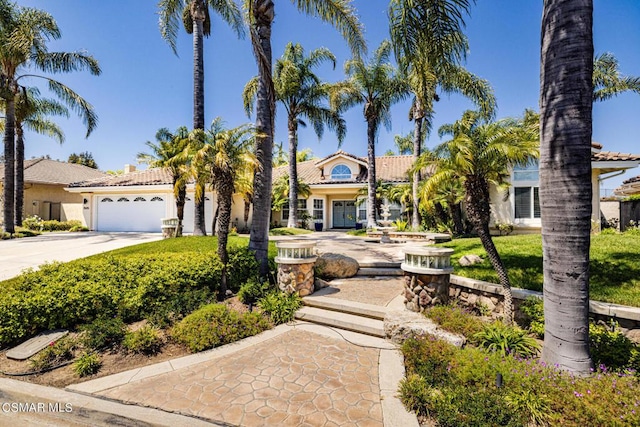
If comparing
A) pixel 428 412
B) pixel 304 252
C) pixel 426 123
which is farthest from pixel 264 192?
pixel 426 123

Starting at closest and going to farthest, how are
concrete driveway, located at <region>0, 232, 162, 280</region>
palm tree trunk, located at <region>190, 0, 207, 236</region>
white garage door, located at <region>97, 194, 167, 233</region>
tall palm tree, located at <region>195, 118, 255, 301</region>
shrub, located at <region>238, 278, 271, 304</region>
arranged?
1. shrub, located at <region>238, 278, 271, 304</region>
2. tall palm tree, located at <region>195, 118, 255, 301</region>
3. concrete driveway, located at <region>0, 232, 162, 280</region>
4. palm tree trunk, located at <region>190, 0, 207, 236</region>
5. white garage door, located at <region>97, 194, 167, 233</region>

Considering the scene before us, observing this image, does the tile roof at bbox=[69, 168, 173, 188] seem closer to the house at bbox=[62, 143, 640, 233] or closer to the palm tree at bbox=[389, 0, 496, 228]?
the house at bbox=[62, 143, 640, 233]

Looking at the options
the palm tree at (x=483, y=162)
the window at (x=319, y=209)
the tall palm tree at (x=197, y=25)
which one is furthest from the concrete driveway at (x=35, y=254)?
the window at (x=319, y=209)

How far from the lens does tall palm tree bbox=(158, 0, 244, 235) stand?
13266 millimetres

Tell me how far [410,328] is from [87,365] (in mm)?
5281

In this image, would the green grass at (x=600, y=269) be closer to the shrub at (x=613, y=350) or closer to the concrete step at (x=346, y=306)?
the shrub at (x=613, y=350)

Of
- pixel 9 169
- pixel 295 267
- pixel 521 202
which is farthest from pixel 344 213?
pixel 9 169

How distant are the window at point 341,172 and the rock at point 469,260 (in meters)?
16.7

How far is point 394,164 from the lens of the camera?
88.7ft

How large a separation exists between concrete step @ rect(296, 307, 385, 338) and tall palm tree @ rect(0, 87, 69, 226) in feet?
80.2

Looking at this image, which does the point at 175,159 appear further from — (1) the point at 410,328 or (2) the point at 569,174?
(2) the point at 569,174

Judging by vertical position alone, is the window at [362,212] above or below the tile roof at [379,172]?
below

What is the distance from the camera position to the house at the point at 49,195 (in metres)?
26.3

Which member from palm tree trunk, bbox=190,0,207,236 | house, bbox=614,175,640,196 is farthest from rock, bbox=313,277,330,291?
house, bbox=614,175,640,196
